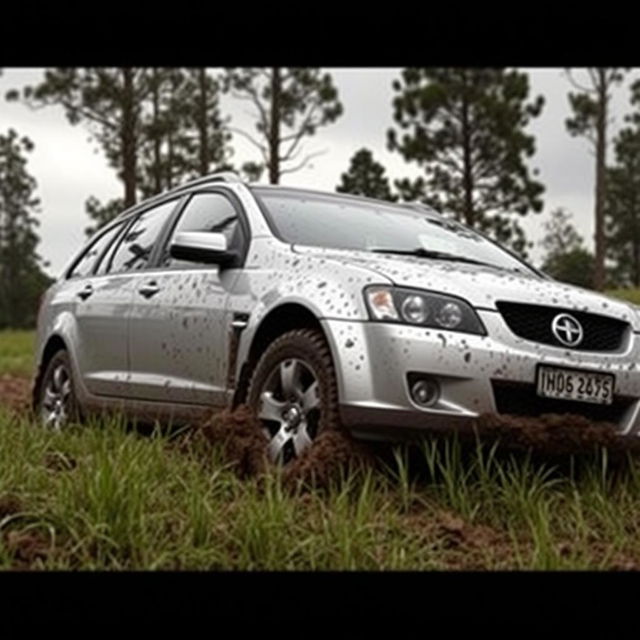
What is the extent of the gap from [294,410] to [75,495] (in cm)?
119

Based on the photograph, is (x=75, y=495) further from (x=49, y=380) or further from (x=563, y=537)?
(x=49, y=380)

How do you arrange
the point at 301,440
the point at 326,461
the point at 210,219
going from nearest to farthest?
the point at 326,461
the point at 301,440
the point at 210,219

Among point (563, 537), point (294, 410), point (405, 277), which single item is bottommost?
point (563, 537)

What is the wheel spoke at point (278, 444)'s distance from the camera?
516cm

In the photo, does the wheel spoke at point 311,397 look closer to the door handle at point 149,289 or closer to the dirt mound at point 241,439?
the dirt mound at point 241,439

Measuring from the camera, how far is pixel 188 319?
243 inches

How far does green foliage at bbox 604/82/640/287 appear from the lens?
5506 centimetres

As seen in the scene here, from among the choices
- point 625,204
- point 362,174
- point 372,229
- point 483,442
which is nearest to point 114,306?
point 372,229

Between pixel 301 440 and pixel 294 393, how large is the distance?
230 mm

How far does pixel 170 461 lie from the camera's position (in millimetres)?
5141

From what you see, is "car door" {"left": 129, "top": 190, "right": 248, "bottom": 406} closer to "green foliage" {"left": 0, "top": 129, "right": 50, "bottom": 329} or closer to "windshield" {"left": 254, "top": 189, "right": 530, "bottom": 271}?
"windshield" {"left": 254, "top": 189, "right": 530, "bottom": 271}

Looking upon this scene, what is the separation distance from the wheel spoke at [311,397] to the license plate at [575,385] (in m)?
0.93

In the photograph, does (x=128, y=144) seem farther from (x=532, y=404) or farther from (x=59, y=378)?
(x=532, y=404)
